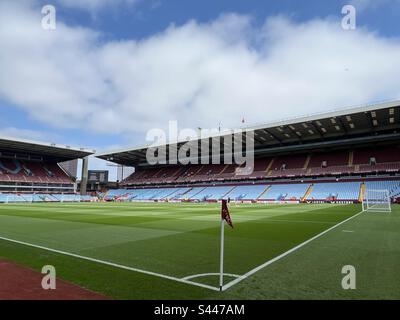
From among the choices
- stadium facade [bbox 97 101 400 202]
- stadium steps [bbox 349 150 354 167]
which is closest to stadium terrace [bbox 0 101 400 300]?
stadium facade [bbox 97 101 400 202]

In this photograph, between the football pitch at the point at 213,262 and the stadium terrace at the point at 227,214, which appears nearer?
the football pitch at the point at 213,262

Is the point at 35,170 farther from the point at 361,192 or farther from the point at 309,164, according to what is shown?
the point at 361,192

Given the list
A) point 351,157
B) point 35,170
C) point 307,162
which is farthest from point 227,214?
point 35,170

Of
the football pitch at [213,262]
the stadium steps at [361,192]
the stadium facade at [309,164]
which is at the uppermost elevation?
the stadium facade at [309,164]

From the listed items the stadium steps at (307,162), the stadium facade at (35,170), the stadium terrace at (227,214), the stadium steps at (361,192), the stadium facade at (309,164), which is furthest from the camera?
the stadium facade at (35,170)

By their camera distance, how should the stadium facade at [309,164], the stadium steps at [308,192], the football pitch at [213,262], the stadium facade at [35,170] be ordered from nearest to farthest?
the football pitch at [213,262] → the stadium facade at [309,164] → the stadium steps at [308,192] → the stadium facade at [35,170]

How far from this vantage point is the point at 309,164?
63656 mm

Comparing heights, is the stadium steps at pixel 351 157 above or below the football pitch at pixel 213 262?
above

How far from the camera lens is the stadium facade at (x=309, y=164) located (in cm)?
5109

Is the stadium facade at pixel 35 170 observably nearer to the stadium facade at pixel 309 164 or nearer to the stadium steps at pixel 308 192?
the stadium facade at pixel 309 164

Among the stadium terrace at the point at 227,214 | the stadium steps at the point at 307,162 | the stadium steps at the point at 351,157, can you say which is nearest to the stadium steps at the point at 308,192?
the stadium terrace at the point at 227,214

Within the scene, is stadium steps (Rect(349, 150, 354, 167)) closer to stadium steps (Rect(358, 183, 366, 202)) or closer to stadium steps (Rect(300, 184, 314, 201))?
stadium steps (Rect(358, 183, 366, 202))
